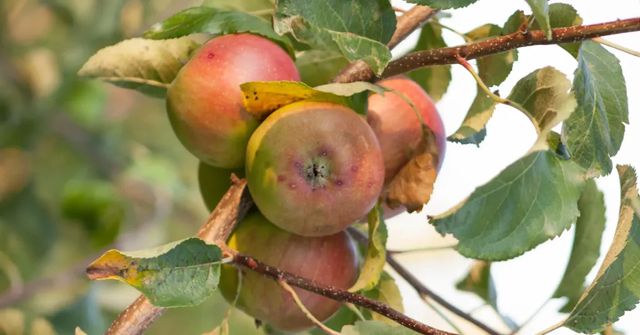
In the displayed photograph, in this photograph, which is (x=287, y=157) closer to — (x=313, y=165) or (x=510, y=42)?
(x=313, y=165)

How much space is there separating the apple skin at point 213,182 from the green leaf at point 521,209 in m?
0.16

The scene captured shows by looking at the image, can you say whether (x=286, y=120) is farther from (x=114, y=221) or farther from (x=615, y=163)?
(x=114, y=221)

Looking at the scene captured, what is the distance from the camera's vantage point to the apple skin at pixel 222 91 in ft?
1.43

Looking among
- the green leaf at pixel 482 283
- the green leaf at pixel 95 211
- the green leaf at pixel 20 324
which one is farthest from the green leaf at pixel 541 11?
the green leaf at pixel 95 211

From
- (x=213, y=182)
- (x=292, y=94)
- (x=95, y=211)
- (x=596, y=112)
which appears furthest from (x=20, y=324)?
(x=596, y=112)

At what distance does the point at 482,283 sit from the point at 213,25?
0.29 meters

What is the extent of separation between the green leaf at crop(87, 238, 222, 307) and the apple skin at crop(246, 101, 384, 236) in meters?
0.04

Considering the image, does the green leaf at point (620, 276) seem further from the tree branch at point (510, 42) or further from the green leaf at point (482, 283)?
the green leaf at point (482, 283)

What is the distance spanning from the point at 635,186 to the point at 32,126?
2.67 ft

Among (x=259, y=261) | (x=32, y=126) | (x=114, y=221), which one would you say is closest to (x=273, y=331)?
(x=259, y=261)

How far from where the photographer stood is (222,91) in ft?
1.43

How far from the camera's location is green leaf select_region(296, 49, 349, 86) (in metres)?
0.50

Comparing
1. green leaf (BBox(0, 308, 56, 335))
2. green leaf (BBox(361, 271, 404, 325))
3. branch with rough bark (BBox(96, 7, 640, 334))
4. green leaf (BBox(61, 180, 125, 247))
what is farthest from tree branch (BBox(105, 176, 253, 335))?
green leaf (BBox(61, 180, 125, 247))

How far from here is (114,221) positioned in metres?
0.94
